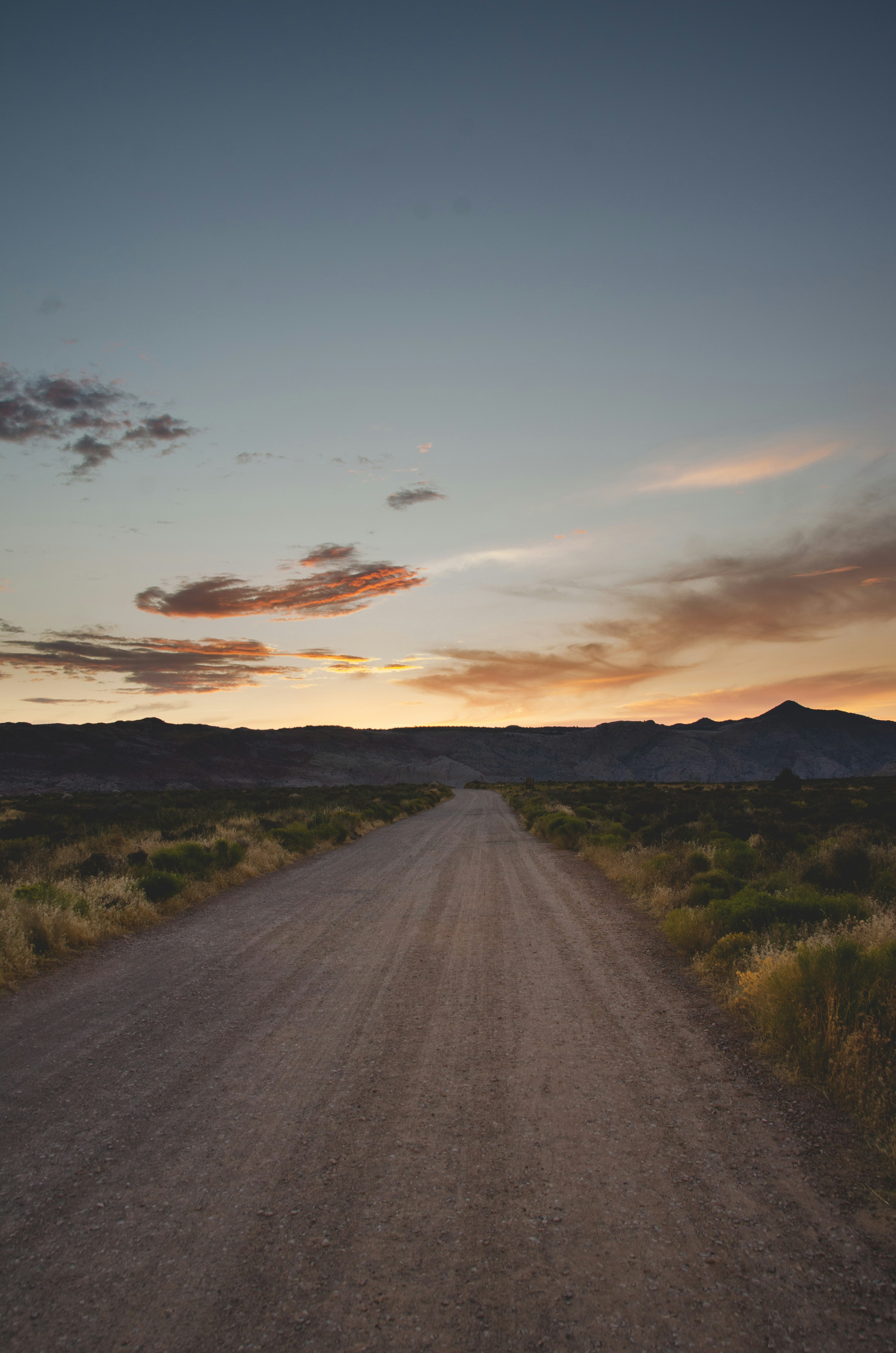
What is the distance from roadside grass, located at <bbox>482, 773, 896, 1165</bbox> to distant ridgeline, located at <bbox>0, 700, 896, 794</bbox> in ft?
313

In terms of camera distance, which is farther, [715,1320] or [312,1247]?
[312,1247]

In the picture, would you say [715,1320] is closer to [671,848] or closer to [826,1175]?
[826,1175]

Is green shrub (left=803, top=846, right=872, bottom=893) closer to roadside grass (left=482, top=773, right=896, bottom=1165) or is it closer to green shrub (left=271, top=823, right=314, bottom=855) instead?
roadside grass (left=482, top=773, right=896, bottom=1165)

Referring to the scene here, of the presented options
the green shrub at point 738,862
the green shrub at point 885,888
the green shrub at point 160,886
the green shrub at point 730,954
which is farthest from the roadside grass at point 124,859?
the green shrub at point 885,888

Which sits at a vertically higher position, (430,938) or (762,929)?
(762,929)

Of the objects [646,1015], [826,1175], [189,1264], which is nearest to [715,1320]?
[826,1175]

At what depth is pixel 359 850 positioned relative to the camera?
20.9 meters

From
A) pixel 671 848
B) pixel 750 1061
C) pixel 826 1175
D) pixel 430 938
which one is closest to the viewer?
pixel 826 1175

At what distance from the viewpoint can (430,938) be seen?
958cm

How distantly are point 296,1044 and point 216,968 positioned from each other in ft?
9.20

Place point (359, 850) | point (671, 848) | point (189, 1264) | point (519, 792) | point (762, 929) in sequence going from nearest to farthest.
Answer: point (189, 1264) → point (762, 929) → point (671, 848) → point (359, 850) → point (519, 792)

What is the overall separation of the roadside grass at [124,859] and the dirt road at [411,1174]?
1.36 meters

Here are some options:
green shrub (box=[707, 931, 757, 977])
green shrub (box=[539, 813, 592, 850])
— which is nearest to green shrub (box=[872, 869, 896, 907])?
green shrub (box=[707, 931, 757, 977])

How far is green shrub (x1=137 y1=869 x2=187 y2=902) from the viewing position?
11.8 metres
